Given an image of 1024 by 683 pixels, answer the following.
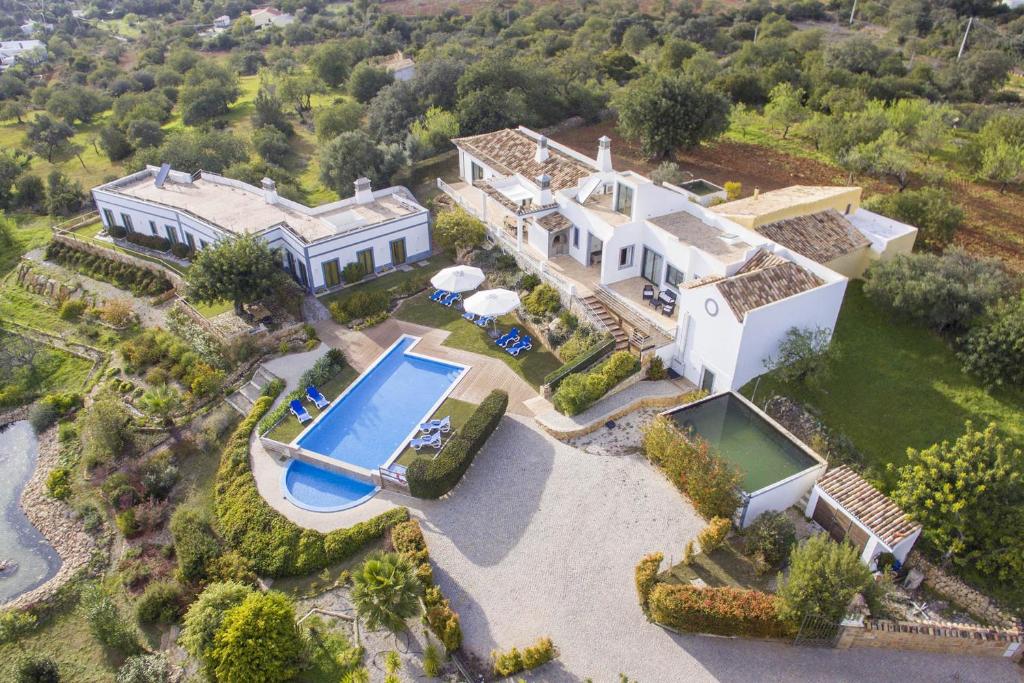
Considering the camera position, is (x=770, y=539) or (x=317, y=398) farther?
(x=317, y=398)

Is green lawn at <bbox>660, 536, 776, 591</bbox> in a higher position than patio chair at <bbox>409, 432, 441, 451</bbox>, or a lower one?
lower

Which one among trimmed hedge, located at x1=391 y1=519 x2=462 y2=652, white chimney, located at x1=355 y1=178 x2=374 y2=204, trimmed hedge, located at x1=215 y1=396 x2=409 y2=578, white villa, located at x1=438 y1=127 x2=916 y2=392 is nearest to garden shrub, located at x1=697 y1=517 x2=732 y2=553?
white villa, located at x1=438 y1=127 x2=916 y2=392

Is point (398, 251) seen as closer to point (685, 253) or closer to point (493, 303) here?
point (493, 303)

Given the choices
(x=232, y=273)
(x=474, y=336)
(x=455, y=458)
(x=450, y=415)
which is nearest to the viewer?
(x=455, y=458)

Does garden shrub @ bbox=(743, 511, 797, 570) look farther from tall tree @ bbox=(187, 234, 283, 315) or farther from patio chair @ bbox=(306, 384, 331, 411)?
tall tree @ bbox=(187, 234, 283, 315)

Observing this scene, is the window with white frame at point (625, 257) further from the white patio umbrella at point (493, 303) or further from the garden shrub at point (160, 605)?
the garden shrub at point (160, 605)

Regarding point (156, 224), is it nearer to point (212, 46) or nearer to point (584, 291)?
point (584, 291)

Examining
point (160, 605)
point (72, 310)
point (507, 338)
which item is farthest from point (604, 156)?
point (72, 310)
